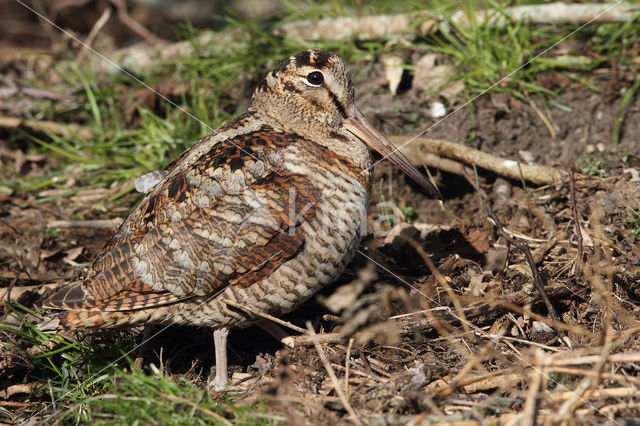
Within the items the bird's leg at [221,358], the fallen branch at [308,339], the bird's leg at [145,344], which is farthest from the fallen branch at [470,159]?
the bird's leg at [145,344]

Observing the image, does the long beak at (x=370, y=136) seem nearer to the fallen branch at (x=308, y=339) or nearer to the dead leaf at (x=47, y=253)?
the fallen branch at (x=308, y=339)

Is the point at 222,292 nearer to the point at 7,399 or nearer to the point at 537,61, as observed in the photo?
the point at 7,399

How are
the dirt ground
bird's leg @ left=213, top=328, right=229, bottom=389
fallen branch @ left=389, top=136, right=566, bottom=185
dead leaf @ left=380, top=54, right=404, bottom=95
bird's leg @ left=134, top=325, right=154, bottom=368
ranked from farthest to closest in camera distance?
dead leaf @ left=380, top=54, right=404, bottom=95 → fallen branch @ left=389, top=136, right=566, bottom=185 → bird's leg @ left=134, top=325, right=154, bottom=368 → bird's leg @ left=213, top=328, right=229, bottom=389 → the dirt ground

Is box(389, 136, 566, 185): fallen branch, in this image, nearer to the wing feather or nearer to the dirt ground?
the dirt ground

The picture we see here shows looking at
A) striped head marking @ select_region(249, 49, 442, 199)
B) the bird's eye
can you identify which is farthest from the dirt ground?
the bird's eye

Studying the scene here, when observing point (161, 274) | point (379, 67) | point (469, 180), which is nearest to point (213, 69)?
point (379, 67)

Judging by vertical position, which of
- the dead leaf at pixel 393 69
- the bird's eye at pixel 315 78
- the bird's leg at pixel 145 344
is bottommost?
the bird's leg at pixel 145 344
